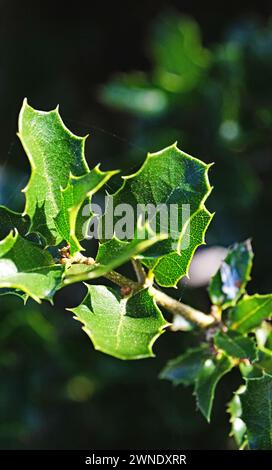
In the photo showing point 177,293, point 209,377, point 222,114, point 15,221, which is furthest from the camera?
point 222,114

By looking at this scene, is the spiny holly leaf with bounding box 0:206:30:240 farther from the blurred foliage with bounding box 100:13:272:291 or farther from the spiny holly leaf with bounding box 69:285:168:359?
the blurred foliage with bounding box 100:13:272:291

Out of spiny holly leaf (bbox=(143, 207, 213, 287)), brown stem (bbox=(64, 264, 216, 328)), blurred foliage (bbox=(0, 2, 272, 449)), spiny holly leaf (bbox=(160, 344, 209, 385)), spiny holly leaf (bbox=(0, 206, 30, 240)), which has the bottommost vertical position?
spiny holly leaf (bbox=(160, 344, 209, 385))

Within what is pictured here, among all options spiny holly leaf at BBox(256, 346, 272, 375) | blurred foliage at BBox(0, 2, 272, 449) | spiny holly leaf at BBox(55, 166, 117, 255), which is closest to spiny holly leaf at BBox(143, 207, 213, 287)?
spiny holly leaf at BBox(55, 166, 117, 255)

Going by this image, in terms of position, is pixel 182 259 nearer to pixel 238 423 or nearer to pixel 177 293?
pixel 238 423

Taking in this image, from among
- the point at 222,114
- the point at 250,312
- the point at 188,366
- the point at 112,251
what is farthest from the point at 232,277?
the point at 222,114

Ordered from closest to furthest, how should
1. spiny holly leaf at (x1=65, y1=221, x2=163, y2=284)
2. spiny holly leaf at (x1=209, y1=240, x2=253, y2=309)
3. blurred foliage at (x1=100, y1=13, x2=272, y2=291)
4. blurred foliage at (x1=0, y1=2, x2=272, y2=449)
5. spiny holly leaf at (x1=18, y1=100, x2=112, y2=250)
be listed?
1. spiny holly leaf at (x1=65, y1=221, x2=163, y2=284)
2. spiny holly leaf at (x1=18, y1=100, x2=112, y2=250)
3. spiny holly leaf at (x1=209, y1=240, x2=253, y2=309)
4. blurred foliage at (x1=0, y1=2, x2=272, y2=449)
5. blurred foliage at (x1=100, y1=13, x2=272, y2=291)
